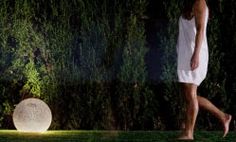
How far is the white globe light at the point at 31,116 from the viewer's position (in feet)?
29.7

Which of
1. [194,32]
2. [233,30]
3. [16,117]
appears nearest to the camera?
[194,32]

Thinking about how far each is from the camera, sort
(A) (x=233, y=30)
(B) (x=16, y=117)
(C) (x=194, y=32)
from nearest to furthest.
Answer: (C) (x=194, y=32), (B) (x=16, y=117), (A) (x=233, y=30)

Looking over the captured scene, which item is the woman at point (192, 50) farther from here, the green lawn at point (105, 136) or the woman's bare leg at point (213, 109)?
the green lawn at point (105, 136)

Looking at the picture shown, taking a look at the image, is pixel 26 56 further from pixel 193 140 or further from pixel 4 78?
pixel 193 140

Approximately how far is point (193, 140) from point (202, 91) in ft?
7.72

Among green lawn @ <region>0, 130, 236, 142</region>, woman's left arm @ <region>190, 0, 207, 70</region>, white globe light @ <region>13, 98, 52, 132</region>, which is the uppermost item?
woman's left arm @ <region>190, 0, 207, 70</region>

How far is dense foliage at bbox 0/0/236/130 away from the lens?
34.5 ft

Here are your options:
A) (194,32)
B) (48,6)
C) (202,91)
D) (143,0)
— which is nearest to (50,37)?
(48,6)

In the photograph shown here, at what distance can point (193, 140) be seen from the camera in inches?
327

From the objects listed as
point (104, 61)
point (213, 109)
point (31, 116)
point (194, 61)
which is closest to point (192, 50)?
point (194, 61)

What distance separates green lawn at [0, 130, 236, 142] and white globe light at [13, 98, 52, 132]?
4.6 inches

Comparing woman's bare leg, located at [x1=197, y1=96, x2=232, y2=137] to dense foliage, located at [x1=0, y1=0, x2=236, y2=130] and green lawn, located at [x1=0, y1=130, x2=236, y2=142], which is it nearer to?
green lawn, located at [x1=0, y1=130, x2=236, y2=142]

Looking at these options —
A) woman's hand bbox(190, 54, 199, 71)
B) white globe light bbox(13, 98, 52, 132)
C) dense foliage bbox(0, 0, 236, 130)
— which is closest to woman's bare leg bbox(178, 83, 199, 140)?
woman's hand bbox(190, 54, 199, 71)

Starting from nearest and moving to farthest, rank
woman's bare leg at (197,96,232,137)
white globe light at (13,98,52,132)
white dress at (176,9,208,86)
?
white dress at (176,9,208,86) → woman's bare leg at (197,96,232,137) → white globe light at (13,98,52,132)
